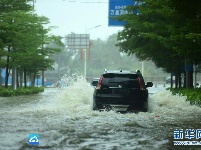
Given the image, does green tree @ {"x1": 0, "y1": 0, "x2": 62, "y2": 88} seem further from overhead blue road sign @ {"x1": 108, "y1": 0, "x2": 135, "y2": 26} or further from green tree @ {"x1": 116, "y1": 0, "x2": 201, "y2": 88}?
green tree @ {"x1": 116, "y1": 0, "x2": 201, "y2": 88}

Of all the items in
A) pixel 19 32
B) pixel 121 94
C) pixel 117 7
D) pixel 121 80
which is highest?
pixel 117 7

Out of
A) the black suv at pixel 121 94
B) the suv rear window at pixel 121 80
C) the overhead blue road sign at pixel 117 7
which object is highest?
the overhead blue road sign at pixel 117 7

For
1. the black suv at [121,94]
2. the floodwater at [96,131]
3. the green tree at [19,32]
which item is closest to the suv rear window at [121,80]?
the black suv at [121,94]

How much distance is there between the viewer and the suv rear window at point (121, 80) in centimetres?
1521

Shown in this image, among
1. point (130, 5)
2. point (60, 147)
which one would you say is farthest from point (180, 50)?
point (60, 147)

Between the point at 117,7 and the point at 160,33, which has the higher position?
the point at 117,7

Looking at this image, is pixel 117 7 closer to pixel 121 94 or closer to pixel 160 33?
pixel 160 33

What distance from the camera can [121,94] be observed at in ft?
49.3

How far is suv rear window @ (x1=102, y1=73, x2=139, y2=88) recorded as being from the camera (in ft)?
49.9

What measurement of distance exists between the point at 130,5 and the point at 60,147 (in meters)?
24.1

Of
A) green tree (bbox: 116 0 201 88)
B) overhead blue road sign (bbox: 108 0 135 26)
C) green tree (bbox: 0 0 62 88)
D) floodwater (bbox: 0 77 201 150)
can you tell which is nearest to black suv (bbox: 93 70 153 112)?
floodwater (bbox: 0 77 201 150)

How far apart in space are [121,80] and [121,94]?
0.56 m

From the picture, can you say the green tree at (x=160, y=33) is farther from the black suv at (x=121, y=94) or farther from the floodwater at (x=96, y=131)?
the floodwater at (x=96, y=131)

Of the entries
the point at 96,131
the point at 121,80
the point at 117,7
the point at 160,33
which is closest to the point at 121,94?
the point at 121,80
